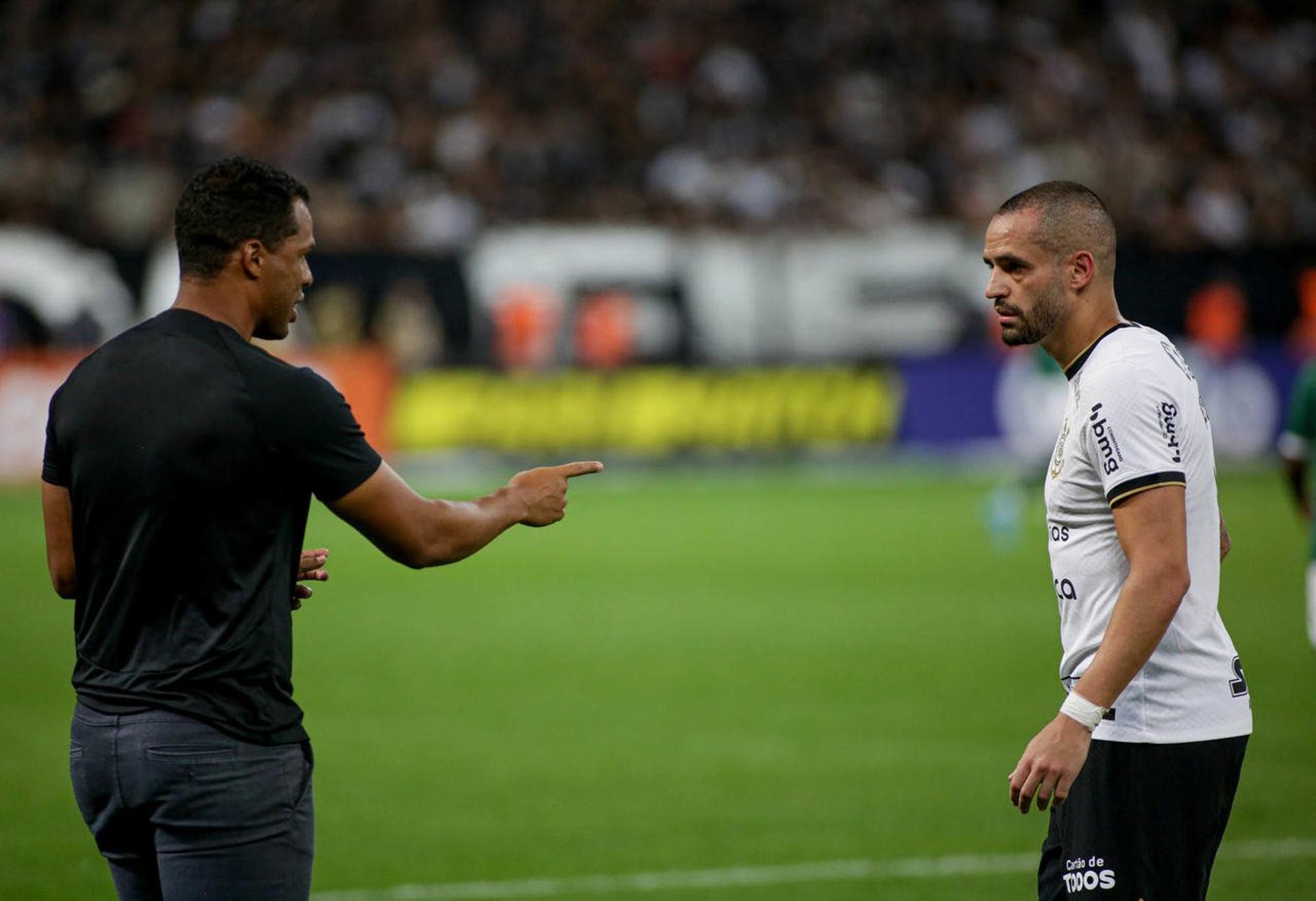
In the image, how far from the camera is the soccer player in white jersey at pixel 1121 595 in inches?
158

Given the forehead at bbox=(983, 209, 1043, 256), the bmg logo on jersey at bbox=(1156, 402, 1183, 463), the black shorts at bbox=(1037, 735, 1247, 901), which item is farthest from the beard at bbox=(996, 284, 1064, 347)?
the black shorts at bbox=(1037, 735, 1247, 901)

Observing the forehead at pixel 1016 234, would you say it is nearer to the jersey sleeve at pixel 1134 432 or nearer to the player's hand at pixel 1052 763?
the jersey sleeve at pixel 1134 432

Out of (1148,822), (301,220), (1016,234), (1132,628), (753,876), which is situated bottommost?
(753,876)

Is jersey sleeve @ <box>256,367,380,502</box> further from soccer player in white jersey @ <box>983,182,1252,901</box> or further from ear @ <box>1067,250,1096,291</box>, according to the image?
ear @ <box>1067,250,1096,291</box>

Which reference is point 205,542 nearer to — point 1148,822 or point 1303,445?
point 1148,822

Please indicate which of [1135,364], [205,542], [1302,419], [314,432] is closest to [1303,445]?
[1302,419]

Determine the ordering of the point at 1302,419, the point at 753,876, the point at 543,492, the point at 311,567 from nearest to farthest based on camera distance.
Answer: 1. the point at 543,492
2. the point at 311,567
3. the point at 753,876
4. the point at 1302,419

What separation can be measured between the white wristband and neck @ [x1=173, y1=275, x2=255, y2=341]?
6.58 feet

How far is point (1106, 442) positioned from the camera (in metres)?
4.11

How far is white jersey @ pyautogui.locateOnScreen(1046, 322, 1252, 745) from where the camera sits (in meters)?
4.09

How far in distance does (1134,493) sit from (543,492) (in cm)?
138

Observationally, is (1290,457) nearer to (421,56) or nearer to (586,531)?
(586,531)

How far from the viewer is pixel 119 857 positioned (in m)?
3.94

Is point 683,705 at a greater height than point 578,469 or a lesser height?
lesser
